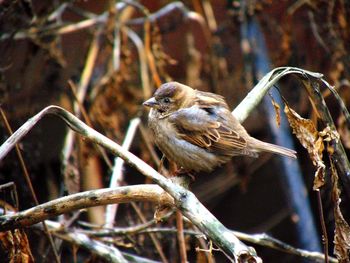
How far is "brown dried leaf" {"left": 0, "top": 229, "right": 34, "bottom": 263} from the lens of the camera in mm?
2320

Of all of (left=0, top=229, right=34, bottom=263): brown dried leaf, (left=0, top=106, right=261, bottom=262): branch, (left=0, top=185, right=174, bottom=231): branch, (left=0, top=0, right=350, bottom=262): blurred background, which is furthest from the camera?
(left=0, top=0, right=350, bottom=262): blurred background

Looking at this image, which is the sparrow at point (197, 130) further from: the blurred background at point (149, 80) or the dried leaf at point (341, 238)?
the dried leaf at point (341, 238)

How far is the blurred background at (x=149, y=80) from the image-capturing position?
373 centimetres

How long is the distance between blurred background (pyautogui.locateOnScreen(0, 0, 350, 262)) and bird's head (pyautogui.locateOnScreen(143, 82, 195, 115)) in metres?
0.19

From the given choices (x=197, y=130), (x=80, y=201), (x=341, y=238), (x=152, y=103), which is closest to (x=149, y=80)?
(x=152, y=103)

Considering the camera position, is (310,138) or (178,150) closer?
(310,138)

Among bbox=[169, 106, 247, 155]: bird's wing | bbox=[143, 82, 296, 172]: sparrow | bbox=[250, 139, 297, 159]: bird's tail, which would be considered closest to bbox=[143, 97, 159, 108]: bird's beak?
bbox=[143, 82, 296, 172]: sparrow

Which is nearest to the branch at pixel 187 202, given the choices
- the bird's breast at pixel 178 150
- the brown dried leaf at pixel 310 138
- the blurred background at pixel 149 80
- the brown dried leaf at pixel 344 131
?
the brown dried leaf at pixel 310 138

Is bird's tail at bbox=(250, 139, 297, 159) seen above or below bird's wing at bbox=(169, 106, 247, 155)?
below

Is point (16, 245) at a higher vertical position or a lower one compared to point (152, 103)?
lower

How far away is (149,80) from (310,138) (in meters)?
2.69

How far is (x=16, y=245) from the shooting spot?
92.5 inches

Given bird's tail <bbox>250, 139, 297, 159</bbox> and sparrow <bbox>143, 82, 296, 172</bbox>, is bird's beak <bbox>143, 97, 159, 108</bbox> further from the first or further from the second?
bird's tail <bbox>250, 139, 297, 159</bbox>

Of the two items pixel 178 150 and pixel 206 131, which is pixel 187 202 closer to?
pixel 178 150
